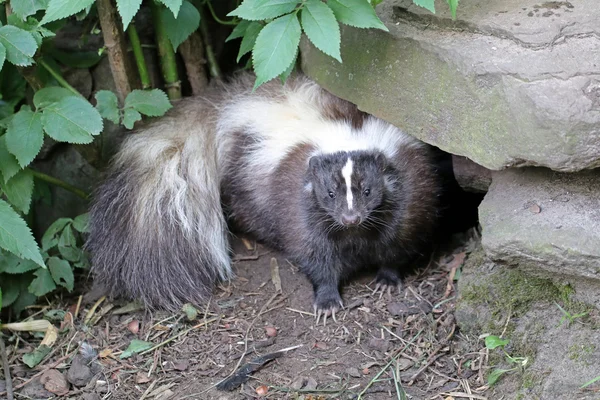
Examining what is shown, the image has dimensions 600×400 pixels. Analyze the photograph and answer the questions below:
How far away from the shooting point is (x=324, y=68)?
402 cm

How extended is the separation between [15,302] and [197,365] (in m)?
1.21

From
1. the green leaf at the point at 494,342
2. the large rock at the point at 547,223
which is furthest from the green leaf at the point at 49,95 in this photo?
the green leaf at the point at 494,342

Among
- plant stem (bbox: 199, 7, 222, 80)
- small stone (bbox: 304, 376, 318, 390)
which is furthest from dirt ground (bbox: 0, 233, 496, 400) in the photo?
plant stem (bbox: 199, 7, 222, 80)

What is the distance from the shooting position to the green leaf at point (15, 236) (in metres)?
3.46

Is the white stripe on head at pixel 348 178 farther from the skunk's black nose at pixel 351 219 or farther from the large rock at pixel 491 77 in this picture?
the large rock at pixel 491 77

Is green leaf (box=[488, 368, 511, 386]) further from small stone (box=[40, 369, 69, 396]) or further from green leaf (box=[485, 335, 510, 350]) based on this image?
small stone (box=[40, 369, 69, 396])

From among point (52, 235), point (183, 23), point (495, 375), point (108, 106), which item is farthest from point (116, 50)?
point (495, 375)

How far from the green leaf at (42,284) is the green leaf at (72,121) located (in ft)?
2.95

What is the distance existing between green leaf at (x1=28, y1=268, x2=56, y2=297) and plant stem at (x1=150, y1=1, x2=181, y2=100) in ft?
4.35

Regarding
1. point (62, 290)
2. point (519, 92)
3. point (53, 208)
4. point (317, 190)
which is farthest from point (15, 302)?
point (519, 92)

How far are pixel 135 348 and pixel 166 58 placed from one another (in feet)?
5.74

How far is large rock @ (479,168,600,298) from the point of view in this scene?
3.07 m

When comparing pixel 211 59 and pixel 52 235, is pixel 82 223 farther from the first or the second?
pixel 211 59

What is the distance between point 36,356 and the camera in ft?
13.1
